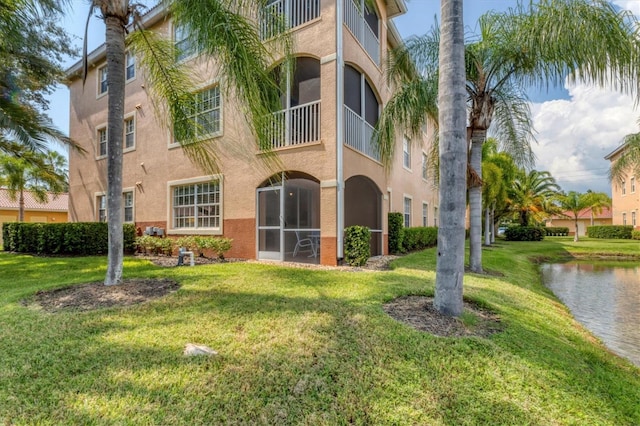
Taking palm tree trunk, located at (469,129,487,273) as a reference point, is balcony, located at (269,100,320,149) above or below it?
above

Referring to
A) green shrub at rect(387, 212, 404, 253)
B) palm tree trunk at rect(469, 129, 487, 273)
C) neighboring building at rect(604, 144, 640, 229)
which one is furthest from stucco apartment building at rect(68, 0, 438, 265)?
neighboring building at rect(604, 144, 640, 229)

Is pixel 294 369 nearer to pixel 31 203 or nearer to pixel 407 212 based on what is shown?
pixel 407 212

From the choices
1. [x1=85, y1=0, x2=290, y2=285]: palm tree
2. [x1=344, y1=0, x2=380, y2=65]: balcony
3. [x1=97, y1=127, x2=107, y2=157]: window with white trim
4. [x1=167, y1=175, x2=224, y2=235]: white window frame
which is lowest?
[x1=167, y1=175, x2=224, y2=235]: white window frame

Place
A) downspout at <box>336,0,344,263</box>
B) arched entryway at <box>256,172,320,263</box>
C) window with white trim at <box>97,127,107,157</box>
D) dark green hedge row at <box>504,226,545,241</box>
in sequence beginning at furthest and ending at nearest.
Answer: dark green hedge row at <box>504,226,545,241</box>
window with white trim at <box>97,127,107,157</box>
arched entryway at <box>256,172,320,263</box>
downspout at <box>336,0,344,263</box>

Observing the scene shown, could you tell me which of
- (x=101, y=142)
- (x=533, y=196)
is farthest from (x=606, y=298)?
(x=533, y=196)

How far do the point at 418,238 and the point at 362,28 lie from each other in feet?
Answer: 33.4

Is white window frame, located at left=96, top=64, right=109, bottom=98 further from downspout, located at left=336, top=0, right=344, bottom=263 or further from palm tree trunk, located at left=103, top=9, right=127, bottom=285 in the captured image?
downspout, located at left=336, top=0, right=344, bottom=263

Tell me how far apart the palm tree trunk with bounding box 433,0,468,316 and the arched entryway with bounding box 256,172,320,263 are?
548cm

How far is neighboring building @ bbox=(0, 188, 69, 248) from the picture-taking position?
92.9 ft

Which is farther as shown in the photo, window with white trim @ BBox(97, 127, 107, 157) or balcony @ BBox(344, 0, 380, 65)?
window with white trim @ BBox(97, 127, 107, 157)

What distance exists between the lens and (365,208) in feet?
43.9

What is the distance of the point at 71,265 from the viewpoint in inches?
397

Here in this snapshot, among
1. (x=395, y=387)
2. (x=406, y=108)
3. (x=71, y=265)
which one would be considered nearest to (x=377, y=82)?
(x=406, y=108)

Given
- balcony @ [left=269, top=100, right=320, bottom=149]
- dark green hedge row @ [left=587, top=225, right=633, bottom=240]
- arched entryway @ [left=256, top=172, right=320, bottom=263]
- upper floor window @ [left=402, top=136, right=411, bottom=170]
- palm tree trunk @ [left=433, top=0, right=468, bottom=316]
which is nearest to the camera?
palm tree trunk @ [left=433, top=0, right=468, bottom=316]
